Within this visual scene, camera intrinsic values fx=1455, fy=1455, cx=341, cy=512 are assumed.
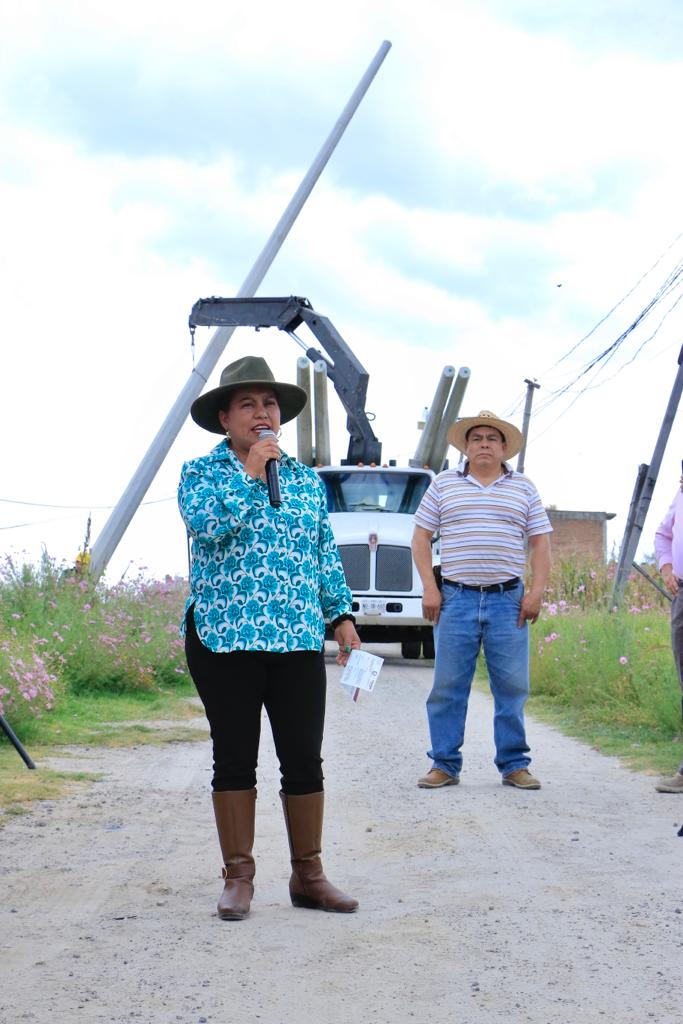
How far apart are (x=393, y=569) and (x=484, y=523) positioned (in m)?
10.8

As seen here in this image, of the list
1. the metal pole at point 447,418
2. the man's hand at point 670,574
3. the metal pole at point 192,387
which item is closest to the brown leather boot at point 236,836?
the man's hand at point 670,574

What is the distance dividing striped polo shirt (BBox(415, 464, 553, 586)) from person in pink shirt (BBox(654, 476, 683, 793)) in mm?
709

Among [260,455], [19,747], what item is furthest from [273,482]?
[19,747]

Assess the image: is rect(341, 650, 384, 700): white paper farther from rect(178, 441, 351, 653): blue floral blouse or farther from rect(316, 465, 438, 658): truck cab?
rect(316, 465, 438, 658): truck cab

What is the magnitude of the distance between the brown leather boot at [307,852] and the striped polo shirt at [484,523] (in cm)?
318

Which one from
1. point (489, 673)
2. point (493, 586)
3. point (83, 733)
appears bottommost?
point (83, 733)

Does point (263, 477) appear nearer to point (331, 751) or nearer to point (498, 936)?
point (498, 936)

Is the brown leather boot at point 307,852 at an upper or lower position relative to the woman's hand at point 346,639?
lower

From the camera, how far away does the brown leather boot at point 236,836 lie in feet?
17.0

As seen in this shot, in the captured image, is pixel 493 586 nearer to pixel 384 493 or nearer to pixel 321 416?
pixel 384 493

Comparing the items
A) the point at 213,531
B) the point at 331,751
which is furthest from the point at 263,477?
the point at 331,751

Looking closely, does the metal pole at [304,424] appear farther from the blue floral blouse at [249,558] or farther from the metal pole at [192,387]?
the blue floral blouse at [249,558]

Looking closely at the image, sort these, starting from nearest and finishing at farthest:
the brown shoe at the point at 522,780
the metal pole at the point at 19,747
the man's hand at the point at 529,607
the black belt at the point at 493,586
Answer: the brown shoe at the point at 522,780 < the man's hand at the point at 529,607 < the black belt at the point at 493,586 < the metal pole at the point at 19,747

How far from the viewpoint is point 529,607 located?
324 inches
